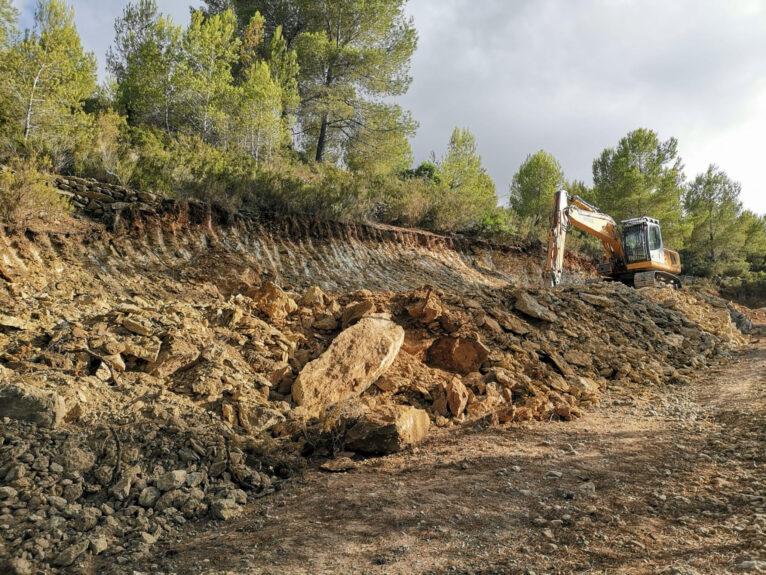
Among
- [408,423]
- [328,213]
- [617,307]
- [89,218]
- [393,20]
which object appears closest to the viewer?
[408,423]

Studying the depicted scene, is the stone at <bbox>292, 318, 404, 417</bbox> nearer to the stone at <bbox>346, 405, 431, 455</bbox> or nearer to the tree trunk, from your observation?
the stone at <bbox>346, 405, 431, 455</bbox>

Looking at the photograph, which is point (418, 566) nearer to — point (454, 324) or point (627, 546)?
point (627, 546)

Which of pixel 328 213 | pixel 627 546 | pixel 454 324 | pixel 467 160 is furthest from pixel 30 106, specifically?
pixel 467 160

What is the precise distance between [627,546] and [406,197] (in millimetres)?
14186

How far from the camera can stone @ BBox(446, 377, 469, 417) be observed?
14.3ft

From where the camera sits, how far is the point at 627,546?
2.04 m

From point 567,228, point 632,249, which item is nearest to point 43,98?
point 567,228

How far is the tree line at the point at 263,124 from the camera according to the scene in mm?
8906

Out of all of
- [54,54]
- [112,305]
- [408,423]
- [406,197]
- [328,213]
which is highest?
[54,54]

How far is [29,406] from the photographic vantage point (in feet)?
9.19

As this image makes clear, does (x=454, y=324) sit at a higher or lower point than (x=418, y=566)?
higher

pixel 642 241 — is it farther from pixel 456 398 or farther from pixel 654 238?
pixel 456 398

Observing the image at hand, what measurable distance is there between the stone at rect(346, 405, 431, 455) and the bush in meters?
6.11

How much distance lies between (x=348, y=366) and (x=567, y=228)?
9.66 metres
